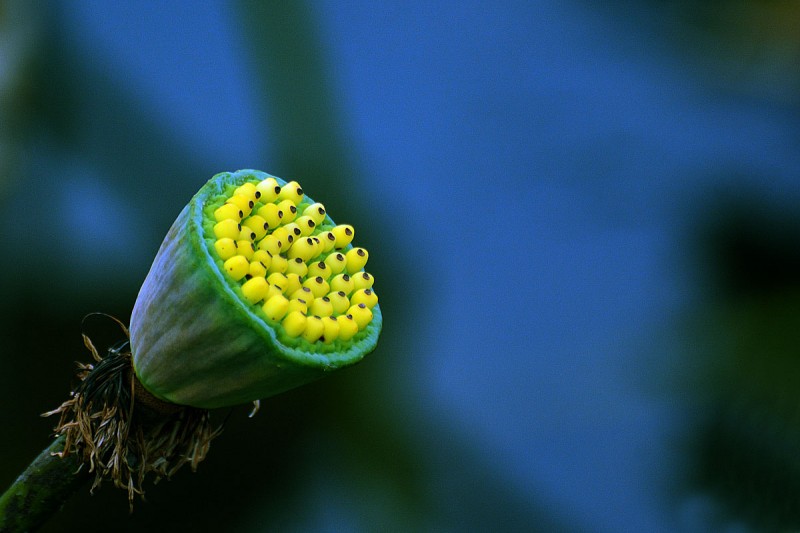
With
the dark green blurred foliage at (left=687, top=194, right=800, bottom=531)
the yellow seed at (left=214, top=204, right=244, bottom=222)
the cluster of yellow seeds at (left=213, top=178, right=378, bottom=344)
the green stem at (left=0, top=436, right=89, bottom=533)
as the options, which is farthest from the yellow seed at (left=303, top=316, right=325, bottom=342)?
the dark green blurred foliage at (left=687, top=194, right=800, bottom=531)

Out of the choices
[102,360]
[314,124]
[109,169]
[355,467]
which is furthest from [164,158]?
[102,360]

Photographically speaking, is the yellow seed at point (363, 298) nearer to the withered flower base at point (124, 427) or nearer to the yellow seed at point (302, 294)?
the yellow seed at point (302, 294)

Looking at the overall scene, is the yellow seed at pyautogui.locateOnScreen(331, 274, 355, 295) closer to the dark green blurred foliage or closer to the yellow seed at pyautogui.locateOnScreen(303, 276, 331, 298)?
the yellow seed at pyautogui.locateOnScreen(303, 276, 331, 298)

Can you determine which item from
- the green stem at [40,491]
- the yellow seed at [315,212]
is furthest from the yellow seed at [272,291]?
the green stem at [40,491]

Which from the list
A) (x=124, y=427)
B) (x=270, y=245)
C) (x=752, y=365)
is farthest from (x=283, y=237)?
(x=752, y=365)

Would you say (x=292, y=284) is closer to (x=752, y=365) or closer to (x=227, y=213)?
(x=227, y=213)

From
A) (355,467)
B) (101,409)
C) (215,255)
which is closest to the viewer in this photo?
(215,255)

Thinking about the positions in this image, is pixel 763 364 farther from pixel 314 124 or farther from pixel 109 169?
pixel 109 169
